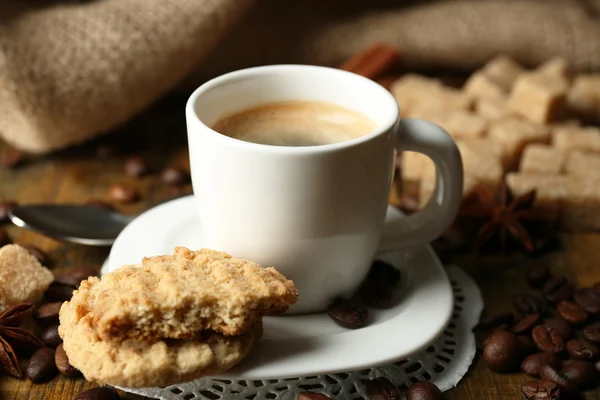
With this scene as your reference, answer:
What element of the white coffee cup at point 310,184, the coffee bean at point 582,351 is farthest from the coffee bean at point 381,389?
the coffee bean at point 582,351

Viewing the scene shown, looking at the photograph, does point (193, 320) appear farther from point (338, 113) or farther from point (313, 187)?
point (338, 113)

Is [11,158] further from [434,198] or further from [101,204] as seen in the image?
[434,198]

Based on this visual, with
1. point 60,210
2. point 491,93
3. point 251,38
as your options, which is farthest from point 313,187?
point 251,38

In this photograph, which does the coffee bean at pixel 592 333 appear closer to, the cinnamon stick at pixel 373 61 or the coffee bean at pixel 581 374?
the coffee bean at pixel 581 374

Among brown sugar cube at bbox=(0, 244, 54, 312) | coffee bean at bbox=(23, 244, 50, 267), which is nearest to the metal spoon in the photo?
coffee bean at bbox=(23, 244, 50, 267)

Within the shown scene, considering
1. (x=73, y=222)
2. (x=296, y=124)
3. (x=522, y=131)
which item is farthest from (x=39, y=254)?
(x=522, y=131)

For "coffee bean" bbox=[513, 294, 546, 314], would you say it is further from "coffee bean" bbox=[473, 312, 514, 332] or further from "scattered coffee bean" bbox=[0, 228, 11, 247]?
"scattered coffee bean" bbox=[0, 228, 11, 247]

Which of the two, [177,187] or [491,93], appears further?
[491,93]
